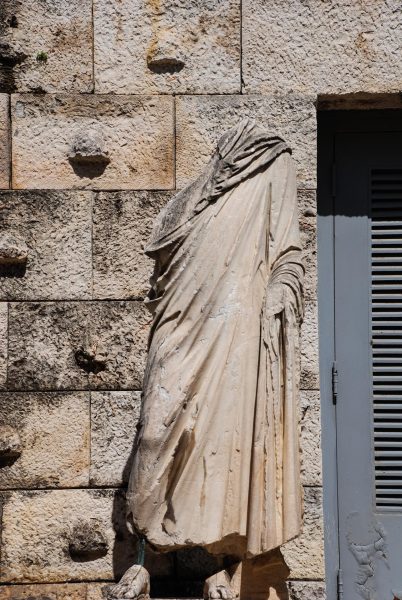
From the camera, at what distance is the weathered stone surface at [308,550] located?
230 inches

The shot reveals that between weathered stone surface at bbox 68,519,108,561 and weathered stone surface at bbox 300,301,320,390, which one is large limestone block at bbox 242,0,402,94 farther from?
weathered stone surface at bbox 68,519,108,561

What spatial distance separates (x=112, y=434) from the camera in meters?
5.95

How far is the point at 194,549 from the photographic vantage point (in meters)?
5.82

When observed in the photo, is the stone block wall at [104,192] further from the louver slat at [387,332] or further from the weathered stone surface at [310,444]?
the louver slat at [387,332]

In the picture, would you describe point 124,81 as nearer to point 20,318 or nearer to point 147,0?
point 147,0

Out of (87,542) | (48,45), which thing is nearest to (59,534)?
(87,542)

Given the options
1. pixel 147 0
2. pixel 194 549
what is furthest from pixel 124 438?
pixel 147 0

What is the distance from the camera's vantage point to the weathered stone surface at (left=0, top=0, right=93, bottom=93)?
243 inches

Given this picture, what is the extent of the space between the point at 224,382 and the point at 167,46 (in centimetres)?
194

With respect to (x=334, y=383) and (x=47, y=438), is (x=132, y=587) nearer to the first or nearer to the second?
(x=47, y=438)

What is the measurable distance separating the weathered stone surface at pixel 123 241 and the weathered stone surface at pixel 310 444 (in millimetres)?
941

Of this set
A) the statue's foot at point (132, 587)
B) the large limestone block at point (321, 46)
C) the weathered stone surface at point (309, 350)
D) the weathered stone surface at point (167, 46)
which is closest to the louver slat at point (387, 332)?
the weathered stone surface at point (309, 350)

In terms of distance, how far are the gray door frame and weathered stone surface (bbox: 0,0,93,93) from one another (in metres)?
1.19

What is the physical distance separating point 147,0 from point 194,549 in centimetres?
257
